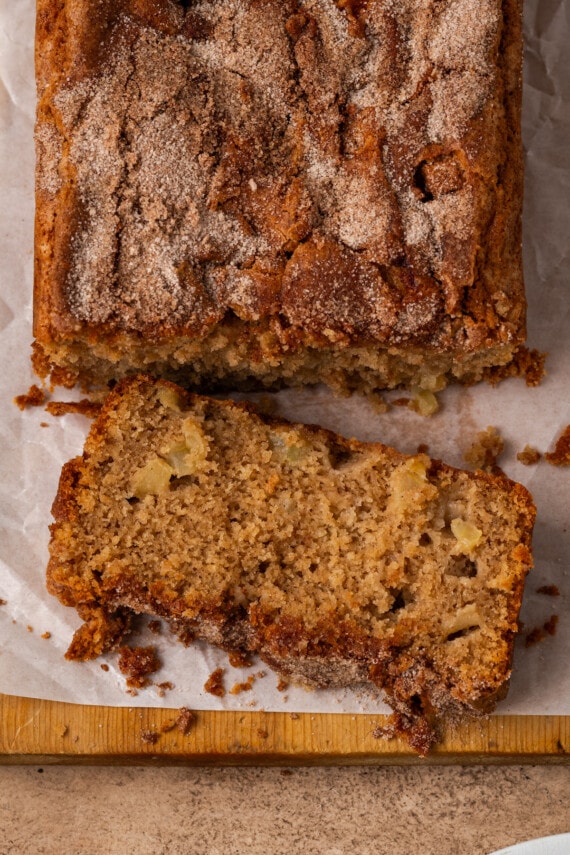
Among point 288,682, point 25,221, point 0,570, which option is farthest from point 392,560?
point 25,221

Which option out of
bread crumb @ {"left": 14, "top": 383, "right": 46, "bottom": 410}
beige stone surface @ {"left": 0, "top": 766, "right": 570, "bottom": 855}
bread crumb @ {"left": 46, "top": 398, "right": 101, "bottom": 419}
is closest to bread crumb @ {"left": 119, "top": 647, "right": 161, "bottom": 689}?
beige stone surface @ {"left": 0, "top": 766, "right": 570, "bottom": 855}

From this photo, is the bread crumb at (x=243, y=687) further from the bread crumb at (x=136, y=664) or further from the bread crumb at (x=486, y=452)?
the bread crumb at (x=486, y=452)

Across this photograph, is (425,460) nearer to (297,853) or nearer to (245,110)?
(245,110)

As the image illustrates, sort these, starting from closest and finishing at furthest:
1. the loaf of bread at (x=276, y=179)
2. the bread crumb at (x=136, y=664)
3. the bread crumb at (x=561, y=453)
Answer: the loaf of bread at (x=276, y=179) < the bread crumb at (x=136, y=664) < the bread crumb at (x=561, y=453)

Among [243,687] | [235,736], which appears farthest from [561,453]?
[235,736]

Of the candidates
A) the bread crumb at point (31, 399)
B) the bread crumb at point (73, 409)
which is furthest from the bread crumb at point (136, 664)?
the bread crumb at point (31, 399)

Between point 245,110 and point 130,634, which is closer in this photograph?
point 245,110

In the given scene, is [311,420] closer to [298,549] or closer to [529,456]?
[298,549]
